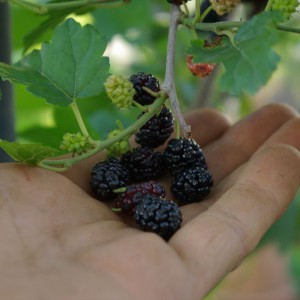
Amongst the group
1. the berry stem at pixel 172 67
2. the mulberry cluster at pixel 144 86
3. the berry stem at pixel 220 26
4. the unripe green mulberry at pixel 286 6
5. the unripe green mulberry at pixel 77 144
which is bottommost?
the unripe green mulberry at pixel 77 144

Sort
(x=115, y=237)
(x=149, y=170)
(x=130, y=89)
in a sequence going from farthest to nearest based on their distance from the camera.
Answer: (x=149, y=170)
(x=130, y=89)
(x=115, y=237)

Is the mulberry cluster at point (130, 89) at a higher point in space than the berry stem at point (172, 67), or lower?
lower

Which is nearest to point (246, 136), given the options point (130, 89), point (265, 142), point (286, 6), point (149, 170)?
point (265, 142)

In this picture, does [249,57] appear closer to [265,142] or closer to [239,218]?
[239,218]

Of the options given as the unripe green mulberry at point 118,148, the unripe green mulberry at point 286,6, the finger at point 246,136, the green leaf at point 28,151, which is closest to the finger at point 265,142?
the finger at point 246,136

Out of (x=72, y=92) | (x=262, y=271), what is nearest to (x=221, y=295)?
(x=262, y=271)

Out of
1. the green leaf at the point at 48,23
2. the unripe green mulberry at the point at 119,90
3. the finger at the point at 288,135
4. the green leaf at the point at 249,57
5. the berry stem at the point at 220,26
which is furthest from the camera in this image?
the finger at the point at 288,135

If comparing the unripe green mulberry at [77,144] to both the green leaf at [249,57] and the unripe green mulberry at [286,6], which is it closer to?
the green leaf at [249,57]
